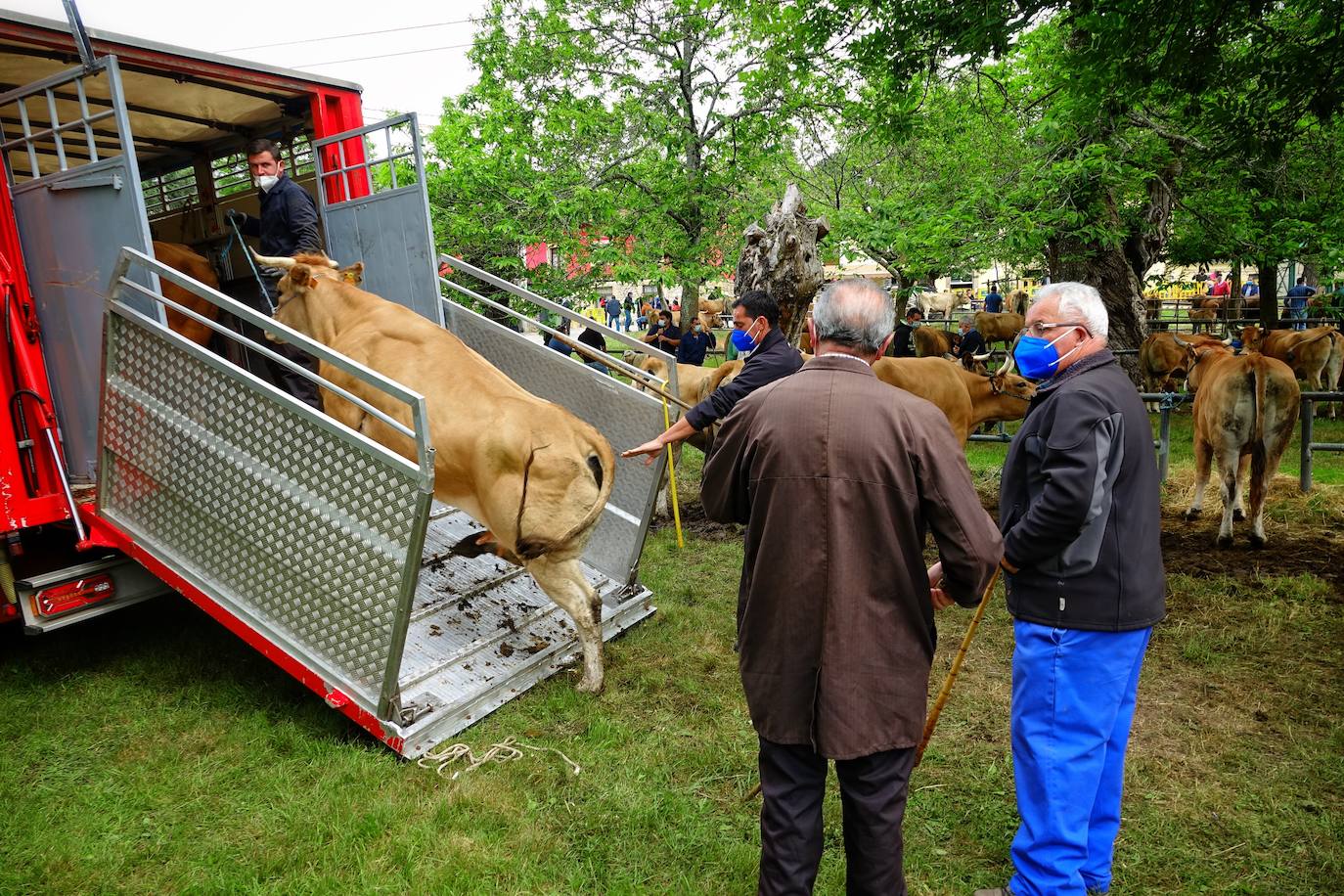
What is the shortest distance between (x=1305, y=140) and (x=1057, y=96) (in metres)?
4.07

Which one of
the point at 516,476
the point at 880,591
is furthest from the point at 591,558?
the point at 880,591

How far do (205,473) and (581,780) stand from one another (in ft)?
8.05

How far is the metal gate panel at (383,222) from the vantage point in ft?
18.3

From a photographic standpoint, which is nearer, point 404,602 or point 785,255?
point 404,602

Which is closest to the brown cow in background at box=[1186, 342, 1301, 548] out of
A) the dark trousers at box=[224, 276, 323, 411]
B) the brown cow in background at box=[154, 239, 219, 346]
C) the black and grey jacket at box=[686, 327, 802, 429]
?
the black and grey jacket at box=[686, 327, 802, 429]

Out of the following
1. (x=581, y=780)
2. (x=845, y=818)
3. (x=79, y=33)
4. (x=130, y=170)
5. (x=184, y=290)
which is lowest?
(x=581, y=780)

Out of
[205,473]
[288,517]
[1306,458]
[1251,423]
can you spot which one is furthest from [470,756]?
[1306,458]

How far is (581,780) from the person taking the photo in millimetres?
3871

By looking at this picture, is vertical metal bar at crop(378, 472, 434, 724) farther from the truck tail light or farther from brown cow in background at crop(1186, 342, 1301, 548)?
brown cow in background at crop(1186, 342, 1301, 548)

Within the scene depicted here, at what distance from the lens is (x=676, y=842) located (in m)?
3.44

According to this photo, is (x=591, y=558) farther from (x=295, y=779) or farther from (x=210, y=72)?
(x=210, y=72)

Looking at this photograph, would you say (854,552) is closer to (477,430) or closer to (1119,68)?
(477,430)

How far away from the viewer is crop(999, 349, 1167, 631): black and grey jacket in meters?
2.65

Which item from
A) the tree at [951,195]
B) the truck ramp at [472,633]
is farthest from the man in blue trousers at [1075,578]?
the tree at [951,195]
